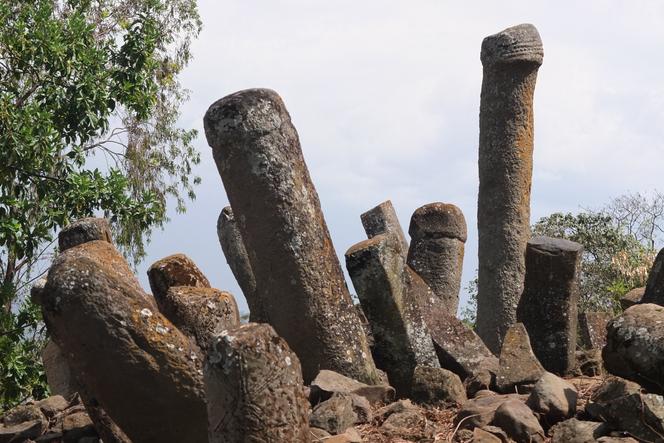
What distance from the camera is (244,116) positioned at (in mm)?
8344

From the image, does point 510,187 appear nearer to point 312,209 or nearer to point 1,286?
point 312,209

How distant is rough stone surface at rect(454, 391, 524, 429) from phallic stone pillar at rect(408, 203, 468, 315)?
4928 millimetres

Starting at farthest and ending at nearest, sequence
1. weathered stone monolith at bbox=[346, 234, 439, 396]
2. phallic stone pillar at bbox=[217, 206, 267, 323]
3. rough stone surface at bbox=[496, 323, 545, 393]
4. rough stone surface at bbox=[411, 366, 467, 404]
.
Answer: phallic stone pillar at bbox=[217, 206, 267, 323], weathered stone monolith at bbox=[346, 234, 439, 396], rough stone surface at bbox=[496, 323, 545, 393], rough stone surface at bbox=[411, 366, 467, 404]

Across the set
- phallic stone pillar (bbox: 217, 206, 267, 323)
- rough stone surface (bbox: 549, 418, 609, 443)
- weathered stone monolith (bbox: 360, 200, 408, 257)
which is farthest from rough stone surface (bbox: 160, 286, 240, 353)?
weathered stone monolith (bbox: 360, 200, 408, 257)

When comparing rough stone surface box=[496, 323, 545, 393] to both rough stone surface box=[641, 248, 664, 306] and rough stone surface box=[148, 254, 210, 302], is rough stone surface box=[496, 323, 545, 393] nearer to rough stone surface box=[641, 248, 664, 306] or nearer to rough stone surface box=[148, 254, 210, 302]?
rough stone surface box=[641, 248, 664, 306]

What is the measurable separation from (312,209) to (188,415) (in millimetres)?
2808

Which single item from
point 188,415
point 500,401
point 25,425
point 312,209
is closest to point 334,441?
point 188,415

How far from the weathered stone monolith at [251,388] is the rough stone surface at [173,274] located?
8.22ft

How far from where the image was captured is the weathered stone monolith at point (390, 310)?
340 inches

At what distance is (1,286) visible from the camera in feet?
45.9

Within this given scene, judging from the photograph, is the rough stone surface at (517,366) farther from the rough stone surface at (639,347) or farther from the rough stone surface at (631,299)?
the rough stone surface at (631,299)

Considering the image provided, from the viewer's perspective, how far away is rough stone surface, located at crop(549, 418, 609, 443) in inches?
259

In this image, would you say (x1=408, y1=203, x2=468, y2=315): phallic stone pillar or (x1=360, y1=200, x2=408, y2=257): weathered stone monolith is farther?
(x1=360, y1=200, x2=408, y2=257): weathered stone monolith

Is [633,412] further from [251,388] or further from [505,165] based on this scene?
[505,165]
